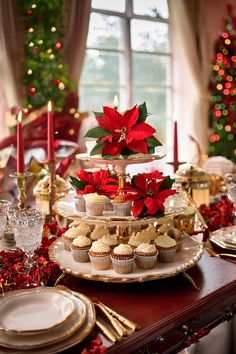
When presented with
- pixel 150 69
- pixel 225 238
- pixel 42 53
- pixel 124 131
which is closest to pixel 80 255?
pixel 124 131

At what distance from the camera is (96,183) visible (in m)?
1.25

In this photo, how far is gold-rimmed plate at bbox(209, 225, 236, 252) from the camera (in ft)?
4.41

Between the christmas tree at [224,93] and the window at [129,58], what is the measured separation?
67 centimetres

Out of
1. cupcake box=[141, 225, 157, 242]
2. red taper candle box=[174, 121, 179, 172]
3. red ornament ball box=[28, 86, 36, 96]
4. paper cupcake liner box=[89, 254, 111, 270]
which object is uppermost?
red ornament ball box=[28, 86, 36, 96]

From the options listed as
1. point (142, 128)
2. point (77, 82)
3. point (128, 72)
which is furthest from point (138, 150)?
point (128, 72)

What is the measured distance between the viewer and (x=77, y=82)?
484 centimetres

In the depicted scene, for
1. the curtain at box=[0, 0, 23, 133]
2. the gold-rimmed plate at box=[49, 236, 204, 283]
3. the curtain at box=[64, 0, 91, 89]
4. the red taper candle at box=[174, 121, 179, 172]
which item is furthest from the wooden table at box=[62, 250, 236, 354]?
the curtain at box=[64, 0, 91, 89]

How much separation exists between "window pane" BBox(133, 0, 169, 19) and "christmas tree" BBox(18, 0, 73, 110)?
1411mm

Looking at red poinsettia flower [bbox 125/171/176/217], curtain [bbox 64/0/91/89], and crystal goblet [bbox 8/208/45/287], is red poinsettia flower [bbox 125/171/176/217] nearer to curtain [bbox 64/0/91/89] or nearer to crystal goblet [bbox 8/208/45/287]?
crystal goblet [bbox 8/208/45/287]

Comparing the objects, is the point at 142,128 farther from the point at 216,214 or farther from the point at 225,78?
the point at 225,78

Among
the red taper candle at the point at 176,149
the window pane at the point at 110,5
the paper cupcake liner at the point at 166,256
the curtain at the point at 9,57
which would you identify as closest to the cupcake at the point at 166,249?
the paper cupcake liner at the point at 166,256

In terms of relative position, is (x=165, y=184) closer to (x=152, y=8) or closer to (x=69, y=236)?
(x=69, y=236)

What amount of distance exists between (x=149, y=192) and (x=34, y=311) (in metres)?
0.42

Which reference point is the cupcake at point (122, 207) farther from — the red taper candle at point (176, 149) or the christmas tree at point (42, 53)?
the christmas tree at point (42, 53)
